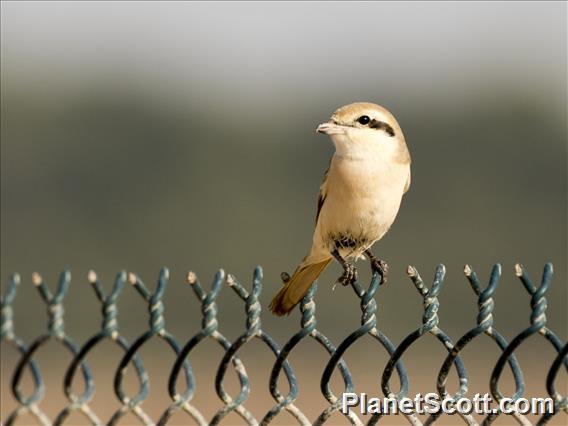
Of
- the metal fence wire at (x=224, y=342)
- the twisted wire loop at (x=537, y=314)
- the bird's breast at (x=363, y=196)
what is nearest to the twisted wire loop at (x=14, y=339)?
the metal fence wire at (x=224, y=342)

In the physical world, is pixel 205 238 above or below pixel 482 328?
below

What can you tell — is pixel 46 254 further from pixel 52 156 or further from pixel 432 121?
pixel 432 121

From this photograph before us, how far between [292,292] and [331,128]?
1187 millimetres

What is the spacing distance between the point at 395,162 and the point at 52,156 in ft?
100

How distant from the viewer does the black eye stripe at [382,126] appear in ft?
19.6

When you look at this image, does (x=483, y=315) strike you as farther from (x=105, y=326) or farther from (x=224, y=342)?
(x=105, y=326)

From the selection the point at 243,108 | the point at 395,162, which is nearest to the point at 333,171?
the point at 395,162

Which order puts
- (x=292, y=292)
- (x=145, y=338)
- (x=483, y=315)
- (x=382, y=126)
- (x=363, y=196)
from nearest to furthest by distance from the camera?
1. (x=145, y=338)
2. (x=483, y=315)
3. (x=292, y=292)
4. (x=363, y=196)
5. (x=382, y=126)

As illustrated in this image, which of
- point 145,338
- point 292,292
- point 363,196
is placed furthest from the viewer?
point 363,196

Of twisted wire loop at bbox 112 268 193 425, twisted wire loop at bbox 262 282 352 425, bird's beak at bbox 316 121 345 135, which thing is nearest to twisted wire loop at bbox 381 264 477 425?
twisted wire loop at bbox 262 282 352 425

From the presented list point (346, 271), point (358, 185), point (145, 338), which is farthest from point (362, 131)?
point (145, 338)

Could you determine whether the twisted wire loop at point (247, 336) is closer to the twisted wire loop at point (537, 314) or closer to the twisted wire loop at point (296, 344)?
the twisted wire loop at point (296, 344)

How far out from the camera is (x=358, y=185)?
5.79 meters

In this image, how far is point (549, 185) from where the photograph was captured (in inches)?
1256
